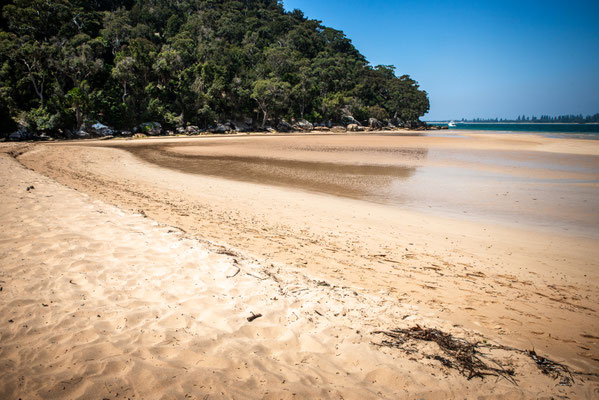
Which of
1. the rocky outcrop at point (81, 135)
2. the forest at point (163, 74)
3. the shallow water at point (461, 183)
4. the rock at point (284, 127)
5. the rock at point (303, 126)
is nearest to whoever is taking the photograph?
the shallow water at point (461, 183)

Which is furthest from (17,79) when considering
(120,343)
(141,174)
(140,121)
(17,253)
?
(120,343)

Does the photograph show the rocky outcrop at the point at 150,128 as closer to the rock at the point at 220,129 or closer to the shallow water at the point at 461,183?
the rock at the point at 220,129

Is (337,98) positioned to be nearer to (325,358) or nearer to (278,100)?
(278,100)

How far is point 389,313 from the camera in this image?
3.44 meters

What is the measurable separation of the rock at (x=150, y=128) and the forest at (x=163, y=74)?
5.14 feet

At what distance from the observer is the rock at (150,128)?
41.5m

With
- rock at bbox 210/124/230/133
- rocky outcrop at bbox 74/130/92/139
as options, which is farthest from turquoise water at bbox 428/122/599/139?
rocky outcrop at bbox 74/130/92/139

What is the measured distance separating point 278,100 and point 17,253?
57.6 meters

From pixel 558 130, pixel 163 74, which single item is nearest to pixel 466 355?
pixel 163 74

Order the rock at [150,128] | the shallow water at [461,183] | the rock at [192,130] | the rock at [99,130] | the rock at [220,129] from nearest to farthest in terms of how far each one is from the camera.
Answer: the shallow water at [461,183], the rock at [99,130], the rock at [150,128], the rock at [192,130], the rock at [220,129]

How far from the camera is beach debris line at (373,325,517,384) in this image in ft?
8.48

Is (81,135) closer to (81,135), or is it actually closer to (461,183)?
(81,135)

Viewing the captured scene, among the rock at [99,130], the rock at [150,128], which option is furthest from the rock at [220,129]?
the rock at [99,130]

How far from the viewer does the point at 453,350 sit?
2.84 meters
